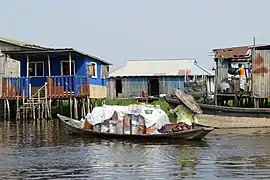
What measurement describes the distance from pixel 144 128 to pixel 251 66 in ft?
25.7

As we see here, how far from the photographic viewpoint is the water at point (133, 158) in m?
12.6

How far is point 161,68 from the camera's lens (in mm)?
49469

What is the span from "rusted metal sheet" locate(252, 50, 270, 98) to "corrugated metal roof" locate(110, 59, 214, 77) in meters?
22.0

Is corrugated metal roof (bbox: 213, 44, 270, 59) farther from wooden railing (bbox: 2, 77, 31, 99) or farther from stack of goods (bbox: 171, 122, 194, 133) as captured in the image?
wooden railing (bbox: 2, 77, 31, 99)

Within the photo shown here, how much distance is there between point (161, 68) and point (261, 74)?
25.0 m

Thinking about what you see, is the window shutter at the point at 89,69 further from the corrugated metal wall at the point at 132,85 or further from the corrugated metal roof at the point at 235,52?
the corrugated metal wall at the point at 132,85

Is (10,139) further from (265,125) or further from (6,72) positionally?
(6,72)

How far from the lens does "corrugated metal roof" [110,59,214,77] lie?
4769 cm

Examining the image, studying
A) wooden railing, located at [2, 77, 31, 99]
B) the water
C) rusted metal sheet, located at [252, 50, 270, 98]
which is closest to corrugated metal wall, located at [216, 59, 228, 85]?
rusted metal sheet, located at [252, 50, 270, 98]

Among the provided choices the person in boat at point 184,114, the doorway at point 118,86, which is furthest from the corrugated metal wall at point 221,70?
the doorway at point 118,86

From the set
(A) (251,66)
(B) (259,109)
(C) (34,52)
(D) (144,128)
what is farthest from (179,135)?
(C) (34,52)

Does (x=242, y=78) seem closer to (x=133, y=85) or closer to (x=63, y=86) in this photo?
(x=63, y=86)

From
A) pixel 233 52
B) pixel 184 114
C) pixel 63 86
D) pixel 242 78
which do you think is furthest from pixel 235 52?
pixel 63 86

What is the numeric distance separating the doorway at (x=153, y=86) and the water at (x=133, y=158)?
84.9 ft
